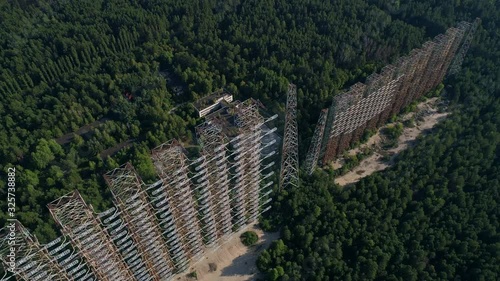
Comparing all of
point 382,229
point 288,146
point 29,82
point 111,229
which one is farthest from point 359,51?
point 29,82

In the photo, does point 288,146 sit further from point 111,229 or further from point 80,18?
point 80,18

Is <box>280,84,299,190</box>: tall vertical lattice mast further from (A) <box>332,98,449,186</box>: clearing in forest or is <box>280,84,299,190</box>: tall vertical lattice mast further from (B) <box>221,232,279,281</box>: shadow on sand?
(A) <box>332,98,449,186</box>: clearing in forest

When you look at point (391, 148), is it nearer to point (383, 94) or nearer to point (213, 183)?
point (383, 94)

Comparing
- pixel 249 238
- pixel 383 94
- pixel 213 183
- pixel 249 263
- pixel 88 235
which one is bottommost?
pixel 249 263

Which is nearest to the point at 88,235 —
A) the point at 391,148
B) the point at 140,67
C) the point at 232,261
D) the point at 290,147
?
the point at 232,261

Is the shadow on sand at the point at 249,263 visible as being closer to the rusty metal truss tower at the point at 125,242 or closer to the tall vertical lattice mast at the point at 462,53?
the rusty metal truss tower at the point at 125,242

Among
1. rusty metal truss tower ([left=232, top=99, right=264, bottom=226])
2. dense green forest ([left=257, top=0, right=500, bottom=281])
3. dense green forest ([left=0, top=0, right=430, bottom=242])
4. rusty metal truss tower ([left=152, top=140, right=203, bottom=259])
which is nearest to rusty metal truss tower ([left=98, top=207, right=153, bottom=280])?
rusty metal truss tower ([left=152, top=140, right=203, bottom=259])
